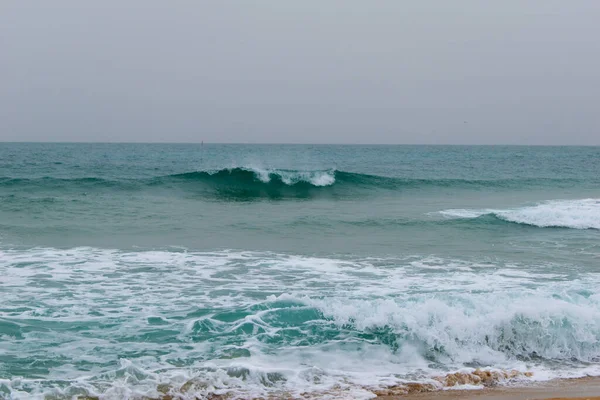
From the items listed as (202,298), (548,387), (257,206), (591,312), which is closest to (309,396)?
(548,387)

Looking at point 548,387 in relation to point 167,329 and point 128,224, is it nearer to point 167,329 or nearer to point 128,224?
point 167,329

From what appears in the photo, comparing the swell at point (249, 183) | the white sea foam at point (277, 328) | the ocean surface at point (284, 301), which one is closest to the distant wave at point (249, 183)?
the swell at point (249, 183)

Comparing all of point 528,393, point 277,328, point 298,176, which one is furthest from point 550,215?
point 528,393

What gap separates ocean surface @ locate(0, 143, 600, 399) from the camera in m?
6.32

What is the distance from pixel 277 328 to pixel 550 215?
14.0 metres

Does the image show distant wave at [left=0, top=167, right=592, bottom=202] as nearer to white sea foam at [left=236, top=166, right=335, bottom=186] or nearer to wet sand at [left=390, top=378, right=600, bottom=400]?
white sea foam at [left=236, top=166, right=335, bottom=186]

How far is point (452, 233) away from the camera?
16188 millimetres

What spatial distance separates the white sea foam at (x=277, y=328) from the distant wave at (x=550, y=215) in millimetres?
7935

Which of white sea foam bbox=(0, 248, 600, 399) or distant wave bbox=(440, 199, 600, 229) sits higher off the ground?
distant wave bbox=(440, 199, 600, 229)

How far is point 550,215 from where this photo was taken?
19203mm

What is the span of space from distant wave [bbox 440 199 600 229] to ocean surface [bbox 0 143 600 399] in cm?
11

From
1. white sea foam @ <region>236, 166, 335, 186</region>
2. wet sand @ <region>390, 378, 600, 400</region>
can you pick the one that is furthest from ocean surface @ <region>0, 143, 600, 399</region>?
white sea foam @ <region>236, 166, 335, 186</region>

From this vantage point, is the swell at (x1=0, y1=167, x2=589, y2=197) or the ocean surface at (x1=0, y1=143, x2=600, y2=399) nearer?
the ocean surface at (x1=0, y1=143, x2=600, y2=399)

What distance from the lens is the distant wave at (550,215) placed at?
1808 cm
